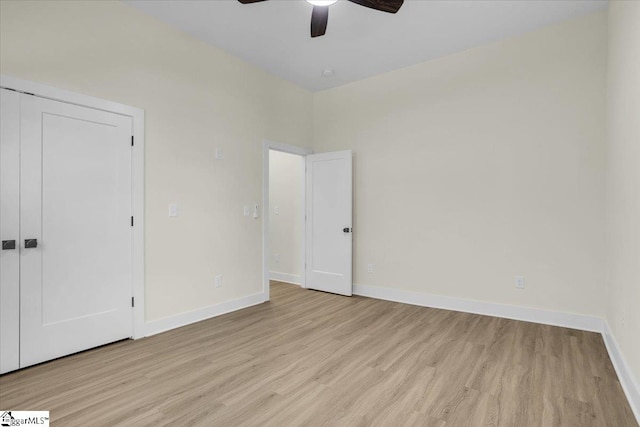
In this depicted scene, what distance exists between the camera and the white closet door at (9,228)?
2396 mm

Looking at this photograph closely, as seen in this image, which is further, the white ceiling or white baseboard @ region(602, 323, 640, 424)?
the white ceiling

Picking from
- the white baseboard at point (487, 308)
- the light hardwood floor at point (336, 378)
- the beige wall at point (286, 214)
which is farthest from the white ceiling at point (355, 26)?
the light hardwood floor at point (336, 378)

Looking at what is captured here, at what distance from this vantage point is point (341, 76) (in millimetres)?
4738

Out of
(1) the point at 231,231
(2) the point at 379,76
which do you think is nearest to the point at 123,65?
(1) the point at 231,231

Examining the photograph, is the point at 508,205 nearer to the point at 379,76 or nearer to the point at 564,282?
the point at 564,282

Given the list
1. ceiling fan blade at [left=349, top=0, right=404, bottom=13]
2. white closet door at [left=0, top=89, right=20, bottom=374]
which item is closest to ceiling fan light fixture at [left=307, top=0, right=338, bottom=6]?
ceiling fan blade at [left=349, top=0, right=404, bottom=13]

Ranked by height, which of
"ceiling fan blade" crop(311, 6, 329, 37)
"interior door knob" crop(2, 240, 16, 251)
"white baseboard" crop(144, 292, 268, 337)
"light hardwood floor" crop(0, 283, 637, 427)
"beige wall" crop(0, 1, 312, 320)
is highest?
"ceiling fan blade" crop(311, 6, 329, 37)

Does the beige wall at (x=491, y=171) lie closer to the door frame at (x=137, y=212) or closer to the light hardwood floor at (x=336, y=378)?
the light hardwood floor at (x=336, y=378)

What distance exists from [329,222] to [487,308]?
92.6 inches

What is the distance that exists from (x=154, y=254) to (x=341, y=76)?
135 inches

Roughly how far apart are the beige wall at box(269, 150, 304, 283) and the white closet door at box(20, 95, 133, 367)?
2832 millimetres

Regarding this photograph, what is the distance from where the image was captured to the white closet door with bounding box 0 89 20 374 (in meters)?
2.40

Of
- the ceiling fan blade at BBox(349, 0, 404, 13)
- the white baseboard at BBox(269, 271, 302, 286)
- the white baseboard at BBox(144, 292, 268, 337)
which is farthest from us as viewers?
the white baseboard at BBox(269, 271, 302, 286)

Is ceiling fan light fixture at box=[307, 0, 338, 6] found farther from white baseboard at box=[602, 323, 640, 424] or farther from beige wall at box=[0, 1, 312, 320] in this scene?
white baseboard at box=[602, 323, 640, 424]
